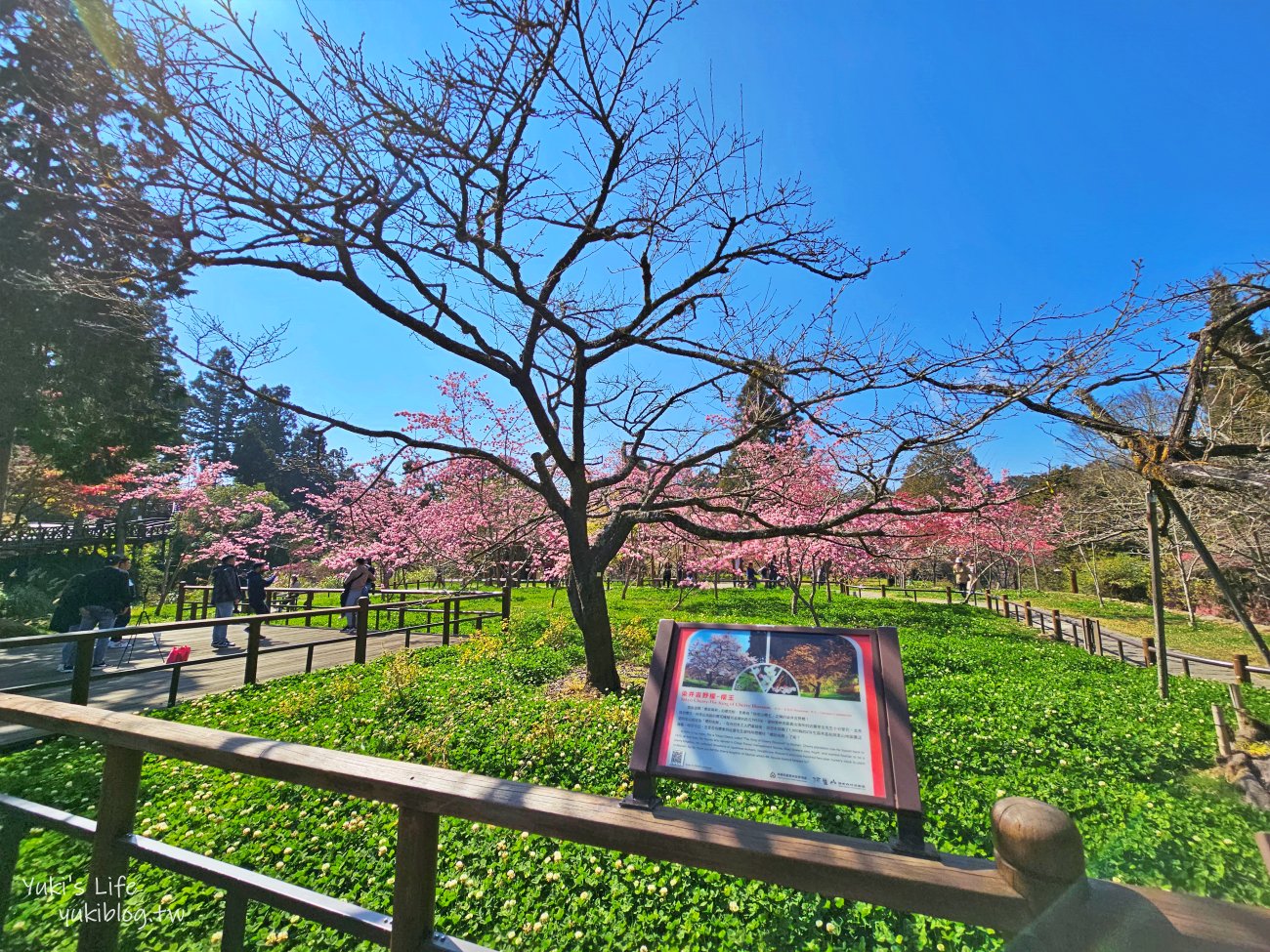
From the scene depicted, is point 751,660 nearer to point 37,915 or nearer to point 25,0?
point 37,915

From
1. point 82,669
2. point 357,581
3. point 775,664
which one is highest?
point 775,664

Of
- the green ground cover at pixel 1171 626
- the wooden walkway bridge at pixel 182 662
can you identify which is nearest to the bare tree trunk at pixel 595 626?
the wooden walkway bridge at pixel 182 662

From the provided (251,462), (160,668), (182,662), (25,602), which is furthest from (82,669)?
(251,462)

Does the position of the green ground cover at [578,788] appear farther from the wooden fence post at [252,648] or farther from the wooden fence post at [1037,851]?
the wooden fence post at [1037,851]

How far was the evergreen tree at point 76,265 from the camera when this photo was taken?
4.68 m

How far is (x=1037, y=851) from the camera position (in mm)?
970

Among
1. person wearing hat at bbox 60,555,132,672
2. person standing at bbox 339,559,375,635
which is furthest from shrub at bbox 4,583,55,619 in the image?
person wearing hat at bbox 60,555,132,672

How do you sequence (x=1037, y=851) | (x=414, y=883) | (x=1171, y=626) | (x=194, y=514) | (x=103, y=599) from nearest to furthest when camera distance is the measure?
(x=1037, y=851)
(x=414, y=883)
(x=103, y=599)
(x=1171, y=626)
(x=194, y=514)

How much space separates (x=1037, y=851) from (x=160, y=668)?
7.29 m

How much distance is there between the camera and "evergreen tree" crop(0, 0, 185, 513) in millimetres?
4684

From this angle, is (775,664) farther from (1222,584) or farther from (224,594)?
(224,594)

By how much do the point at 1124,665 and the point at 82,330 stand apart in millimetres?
21531

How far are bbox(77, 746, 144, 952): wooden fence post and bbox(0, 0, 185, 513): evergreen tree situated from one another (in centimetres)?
450

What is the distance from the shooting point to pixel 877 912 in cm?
284
